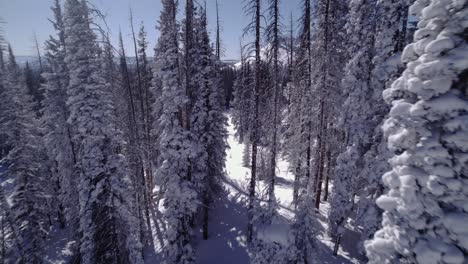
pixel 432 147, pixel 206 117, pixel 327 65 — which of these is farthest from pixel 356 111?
pixel 206 117

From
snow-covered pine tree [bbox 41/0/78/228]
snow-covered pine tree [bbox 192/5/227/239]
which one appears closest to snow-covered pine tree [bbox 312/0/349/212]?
snow-covered pine tree [bbox 192/5/227/239]

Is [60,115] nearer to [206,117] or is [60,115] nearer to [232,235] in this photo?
[206,117]

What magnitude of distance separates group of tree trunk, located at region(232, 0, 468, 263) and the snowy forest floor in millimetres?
804

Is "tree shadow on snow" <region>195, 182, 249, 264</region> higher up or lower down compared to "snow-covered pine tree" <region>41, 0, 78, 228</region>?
lower down

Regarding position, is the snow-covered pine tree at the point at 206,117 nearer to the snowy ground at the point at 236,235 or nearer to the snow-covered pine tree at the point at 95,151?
the snowy ground at the point at 236,235

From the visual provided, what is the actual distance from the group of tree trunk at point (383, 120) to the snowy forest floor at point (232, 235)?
804 millimetres

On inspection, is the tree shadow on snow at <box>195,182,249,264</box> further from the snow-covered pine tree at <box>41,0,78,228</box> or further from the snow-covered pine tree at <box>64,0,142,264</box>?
the snow-covered pine tree at <box>41,0,78,228</box>

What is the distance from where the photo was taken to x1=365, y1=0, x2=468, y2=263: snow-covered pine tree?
158 inches

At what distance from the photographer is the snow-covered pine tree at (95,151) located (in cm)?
1189

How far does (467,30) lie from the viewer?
4.09 m

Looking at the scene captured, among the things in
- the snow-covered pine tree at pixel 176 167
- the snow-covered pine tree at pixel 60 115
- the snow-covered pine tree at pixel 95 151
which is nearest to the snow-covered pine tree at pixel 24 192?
the snow-covered pine tree at pixel 60 115

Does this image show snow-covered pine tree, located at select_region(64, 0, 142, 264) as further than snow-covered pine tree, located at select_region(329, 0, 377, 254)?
No

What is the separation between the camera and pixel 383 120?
11250 millimetres

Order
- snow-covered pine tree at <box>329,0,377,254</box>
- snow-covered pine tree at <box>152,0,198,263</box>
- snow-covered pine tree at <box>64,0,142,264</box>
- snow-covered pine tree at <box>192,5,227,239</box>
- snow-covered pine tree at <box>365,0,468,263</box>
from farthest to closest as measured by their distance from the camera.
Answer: snow-covered pine tree at <box>192,5,227,239</box> < snow-covered pine tree at <box>152,0,198,263</box> < snow-covered pine tree at <box>329,0,377,254</box> < snow-covered pine tree at <box>64,0,142,264</box> < snow-covered pine tree at <box>365,0,468,263</box>
